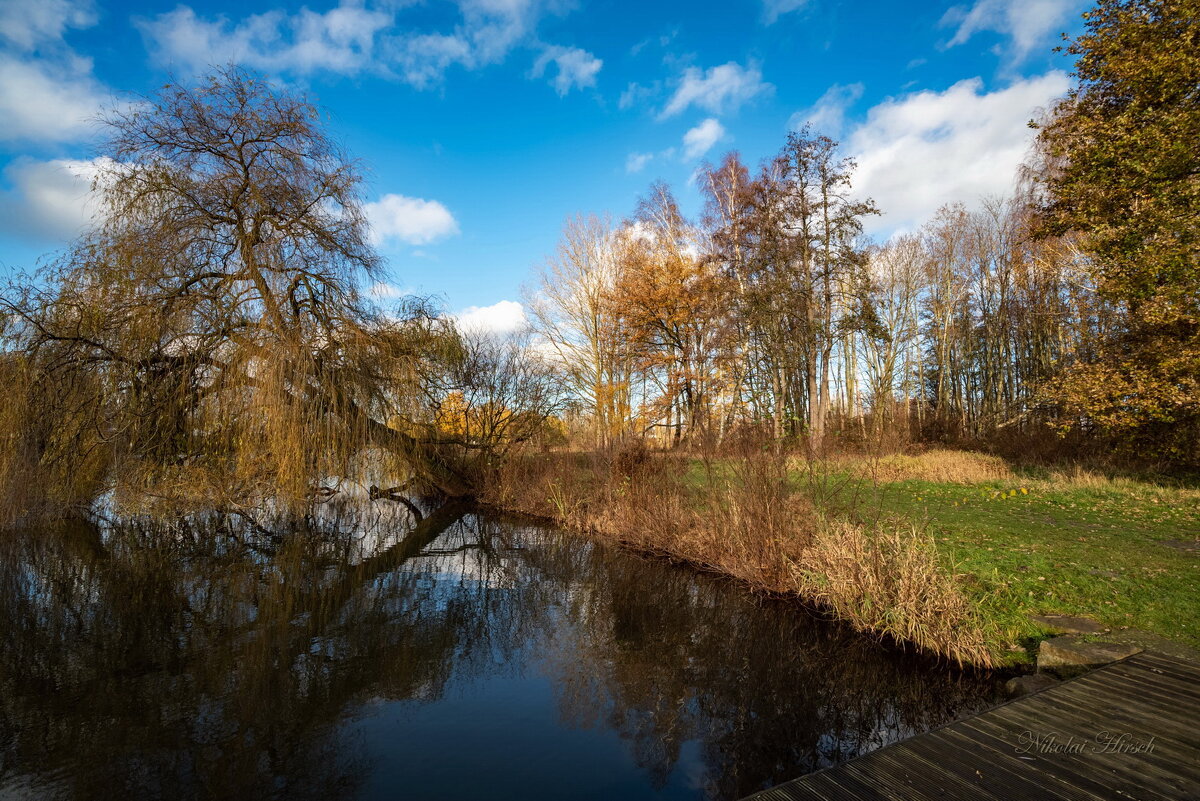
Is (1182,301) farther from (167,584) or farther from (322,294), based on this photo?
(167,584)

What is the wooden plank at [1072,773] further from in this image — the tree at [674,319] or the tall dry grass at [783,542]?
the tree at [674,319]

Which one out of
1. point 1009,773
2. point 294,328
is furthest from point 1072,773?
point 294,328

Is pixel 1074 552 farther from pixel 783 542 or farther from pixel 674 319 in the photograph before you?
pixel 674 319

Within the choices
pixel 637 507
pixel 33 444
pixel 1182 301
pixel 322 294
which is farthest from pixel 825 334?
pixel 33 444

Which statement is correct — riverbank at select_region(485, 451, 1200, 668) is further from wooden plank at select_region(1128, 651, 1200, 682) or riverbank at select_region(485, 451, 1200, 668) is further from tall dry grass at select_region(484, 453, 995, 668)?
wooden plank at select_region(1128, 651, 1200, 682)

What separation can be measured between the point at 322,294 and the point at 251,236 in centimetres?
150

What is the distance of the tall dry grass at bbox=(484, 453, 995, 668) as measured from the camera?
20.4 ft

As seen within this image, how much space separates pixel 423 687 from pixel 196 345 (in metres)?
8.03

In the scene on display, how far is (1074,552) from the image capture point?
7469 millimetres

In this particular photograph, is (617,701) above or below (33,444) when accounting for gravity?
below

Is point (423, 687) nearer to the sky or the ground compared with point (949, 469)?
nearer to the ground

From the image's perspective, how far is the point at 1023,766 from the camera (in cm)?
325

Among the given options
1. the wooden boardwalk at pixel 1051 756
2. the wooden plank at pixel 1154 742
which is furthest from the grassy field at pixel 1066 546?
the wooden plank at pixel 1154 742

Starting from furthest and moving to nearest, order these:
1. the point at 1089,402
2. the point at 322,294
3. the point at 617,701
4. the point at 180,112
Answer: the point at 1089,402, the point at 322,294, the point at 180,112, the point at 617,701
